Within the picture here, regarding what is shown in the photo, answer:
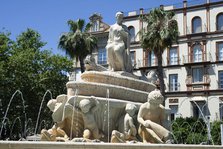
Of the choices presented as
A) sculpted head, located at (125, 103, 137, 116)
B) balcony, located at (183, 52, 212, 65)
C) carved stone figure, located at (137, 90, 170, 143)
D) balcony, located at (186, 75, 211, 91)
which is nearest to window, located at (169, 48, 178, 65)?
balcony, located at (183, 52, 212, 65)

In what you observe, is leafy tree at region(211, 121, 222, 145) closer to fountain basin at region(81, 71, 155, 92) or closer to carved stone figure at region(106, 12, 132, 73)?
carved stone figure at region(106, 12, 132, 73)

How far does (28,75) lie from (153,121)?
1058 inches

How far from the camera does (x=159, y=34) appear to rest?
125ft

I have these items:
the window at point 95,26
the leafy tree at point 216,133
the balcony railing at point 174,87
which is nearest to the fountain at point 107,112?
the leafy tree at point 216,133

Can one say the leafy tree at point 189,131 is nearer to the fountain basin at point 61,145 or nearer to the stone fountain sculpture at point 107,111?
the stone fountain sculpture at point 107,111

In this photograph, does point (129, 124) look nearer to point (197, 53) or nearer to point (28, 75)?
point (28, 75)

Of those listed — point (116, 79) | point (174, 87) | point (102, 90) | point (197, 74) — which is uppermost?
point (197, 74)

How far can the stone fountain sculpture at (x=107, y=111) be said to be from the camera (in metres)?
9.52

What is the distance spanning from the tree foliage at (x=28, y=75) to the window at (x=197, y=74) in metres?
18.2

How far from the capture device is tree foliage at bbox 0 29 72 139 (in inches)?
1323

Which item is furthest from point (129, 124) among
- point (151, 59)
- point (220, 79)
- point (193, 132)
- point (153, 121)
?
point (151, 59)

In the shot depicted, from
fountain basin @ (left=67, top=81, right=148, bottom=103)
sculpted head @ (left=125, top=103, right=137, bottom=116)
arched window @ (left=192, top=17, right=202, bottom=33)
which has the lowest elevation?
sculpted head @ (left=125, top=103, right=137, bottom=116)

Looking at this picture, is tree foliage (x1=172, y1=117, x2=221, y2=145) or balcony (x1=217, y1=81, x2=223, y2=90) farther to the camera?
balcony (x1=217, y1=81, x2=223, y2=90)

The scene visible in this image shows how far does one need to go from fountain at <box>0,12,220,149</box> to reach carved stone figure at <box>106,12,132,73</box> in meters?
0.62
